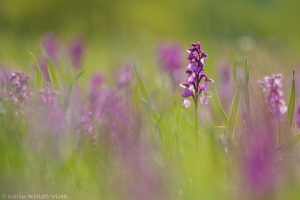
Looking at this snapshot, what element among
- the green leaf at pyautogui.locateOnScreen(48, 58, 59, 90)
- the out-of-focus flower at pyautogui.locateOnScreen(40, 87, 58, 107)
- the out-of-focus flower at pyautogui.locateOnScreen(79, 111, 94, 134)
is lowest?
the out-of-focus flower at pyautogui.locateOnScreen(79, 111, 94, 134)

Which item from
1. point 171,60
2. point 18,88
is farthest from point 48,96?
point 171,60

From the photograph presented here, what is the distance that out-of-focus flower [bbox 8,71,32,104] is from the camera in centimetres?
235

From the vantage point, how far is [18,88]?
237cm

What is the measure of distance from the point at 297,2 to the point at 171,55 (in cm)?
1737

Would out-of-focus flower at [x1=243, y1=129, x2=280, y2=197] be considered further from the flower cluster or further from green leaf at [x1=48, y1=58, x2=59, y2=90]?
green leaf at [x1=48, y1=58, x2=59, y2=90]

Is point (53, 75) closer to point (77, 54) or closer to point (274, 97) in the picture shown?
point (274, 97)

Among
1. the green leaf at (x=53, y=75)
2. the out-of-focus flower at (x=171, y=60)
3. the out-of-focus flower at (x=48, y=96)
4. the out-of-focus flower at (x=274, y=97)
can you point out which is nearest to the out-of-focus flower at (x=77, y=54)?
the out-of-focus flower at (x=171, y=60)

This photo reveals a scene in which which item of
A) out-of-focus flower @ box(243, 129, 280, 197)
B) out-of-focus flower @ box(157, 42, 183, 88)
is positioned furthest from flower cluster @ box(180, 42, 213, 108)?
out-of-focus flower @ box(157, 42, 183, 88)

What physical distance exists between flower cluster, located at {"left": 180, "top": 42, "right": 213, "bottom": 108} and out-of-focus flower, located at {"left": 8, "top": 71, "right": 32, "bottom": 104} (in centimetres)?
61

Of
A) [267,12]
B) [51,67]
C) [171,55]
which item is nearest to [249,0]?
[267,12]

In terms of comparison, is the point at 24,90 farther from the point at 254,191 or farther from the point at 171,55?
the point at 171,55

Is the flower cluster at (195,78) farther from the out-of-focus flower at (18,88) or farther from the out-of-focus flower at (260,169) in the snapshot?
the out-of-focus flower at (260,169)

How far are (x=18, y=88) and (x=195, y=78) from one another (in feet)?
2.18

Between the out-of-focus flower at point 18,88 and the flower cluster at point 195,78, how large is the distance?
606mm
